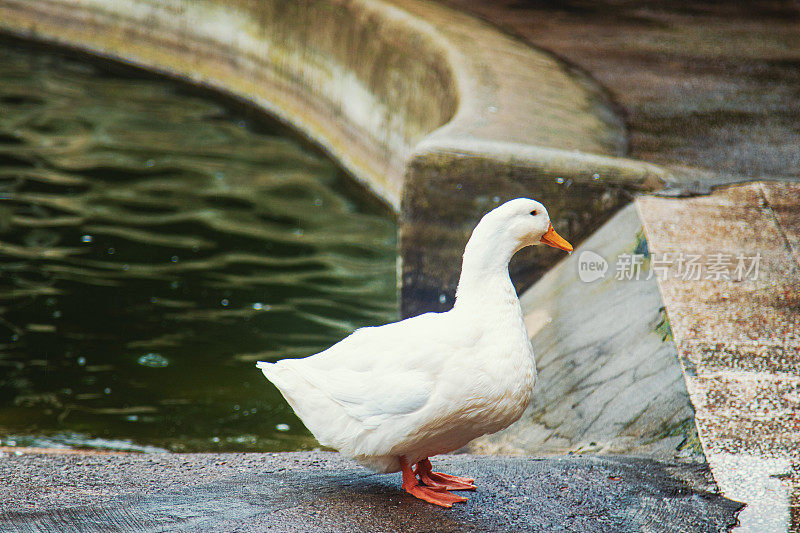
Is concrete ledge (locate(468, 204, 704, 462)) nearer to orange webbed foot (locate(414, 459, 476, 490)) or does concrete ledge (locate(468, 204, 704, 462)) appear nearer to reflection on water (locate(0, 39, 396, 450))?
orange webbed foot (locate(414, 459, 476, 490))

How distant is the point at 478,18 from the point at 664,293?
6.31 m

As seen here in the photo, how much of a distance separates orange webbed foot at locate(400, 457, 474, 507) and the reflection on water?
219cm

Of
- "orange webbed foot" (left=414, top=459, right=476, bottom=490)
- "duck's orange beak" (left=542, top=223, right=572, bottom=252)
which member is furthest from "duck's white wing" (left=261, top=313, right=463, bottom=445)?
"duck's orange beak" (left=542, top=223, right=572, bottom=252)

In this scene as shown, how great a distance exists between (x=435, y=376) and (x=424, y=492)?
0.51 m

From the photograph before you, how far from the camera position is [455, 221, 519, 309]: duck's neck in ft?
11.4

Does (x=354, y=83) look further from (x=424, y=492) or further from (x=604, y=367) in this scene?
(x=424, y=492)

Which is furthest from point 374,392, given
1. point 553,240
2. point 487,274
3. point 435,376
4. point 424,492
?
point 553,240

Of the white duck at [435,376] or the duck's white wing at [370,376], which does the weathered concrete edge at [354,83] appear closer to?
the white duck at [435,376]

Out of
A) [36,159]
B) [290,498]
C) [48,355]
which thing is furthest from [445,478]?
[36,159]

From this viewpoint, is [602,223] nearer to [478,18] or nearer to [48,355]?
[48,355]

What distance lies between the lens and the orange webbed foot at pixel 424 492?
351 centimetres

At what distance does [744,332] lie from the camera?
4.68 meters

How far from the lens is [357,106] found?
10.7 m

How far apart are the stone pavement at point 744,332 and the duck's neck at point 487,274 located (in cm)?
119
